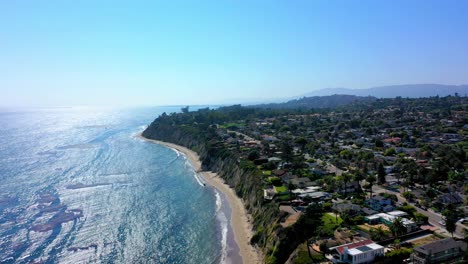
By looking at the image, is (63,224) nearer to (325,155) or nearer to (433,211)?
(433,211)

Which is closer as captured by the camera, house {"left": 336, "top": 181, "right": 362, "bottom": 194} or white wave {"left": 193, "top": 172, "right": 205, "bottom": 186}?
house {"left": 336, "top": 181, "right": 362, "bottom": 194}

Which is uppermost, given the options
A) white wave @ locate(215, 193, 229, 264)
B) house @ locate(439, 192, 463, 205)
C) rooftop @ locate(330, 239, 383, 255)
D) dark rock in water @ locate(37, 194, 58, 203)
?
rooftop @ locate(330, 239, 383, 255)

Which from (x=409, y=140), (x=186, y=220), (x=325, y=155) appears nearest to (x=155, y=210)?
(x=186, y=220)

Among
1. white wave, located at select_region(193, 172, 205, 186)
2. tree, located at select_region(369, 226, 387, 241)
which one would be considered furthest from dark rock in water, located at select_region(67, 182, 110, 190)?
tree, located at select_region(369, 226, 387, 241)

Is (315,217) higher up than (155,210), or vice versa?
(315,217)

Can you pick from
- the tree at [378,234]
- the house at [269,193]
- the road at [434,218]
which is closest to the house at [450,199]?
the road at [434,218]

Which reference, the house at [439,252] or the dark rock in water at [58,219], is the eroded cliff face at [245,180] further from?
the dark rock in water at [58,219]

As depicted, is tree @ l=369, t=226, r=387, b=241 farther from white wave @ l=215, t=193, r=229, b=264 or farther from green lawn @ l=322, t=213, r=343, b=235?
white wave @ l=215, t=193, r=229, b=264
